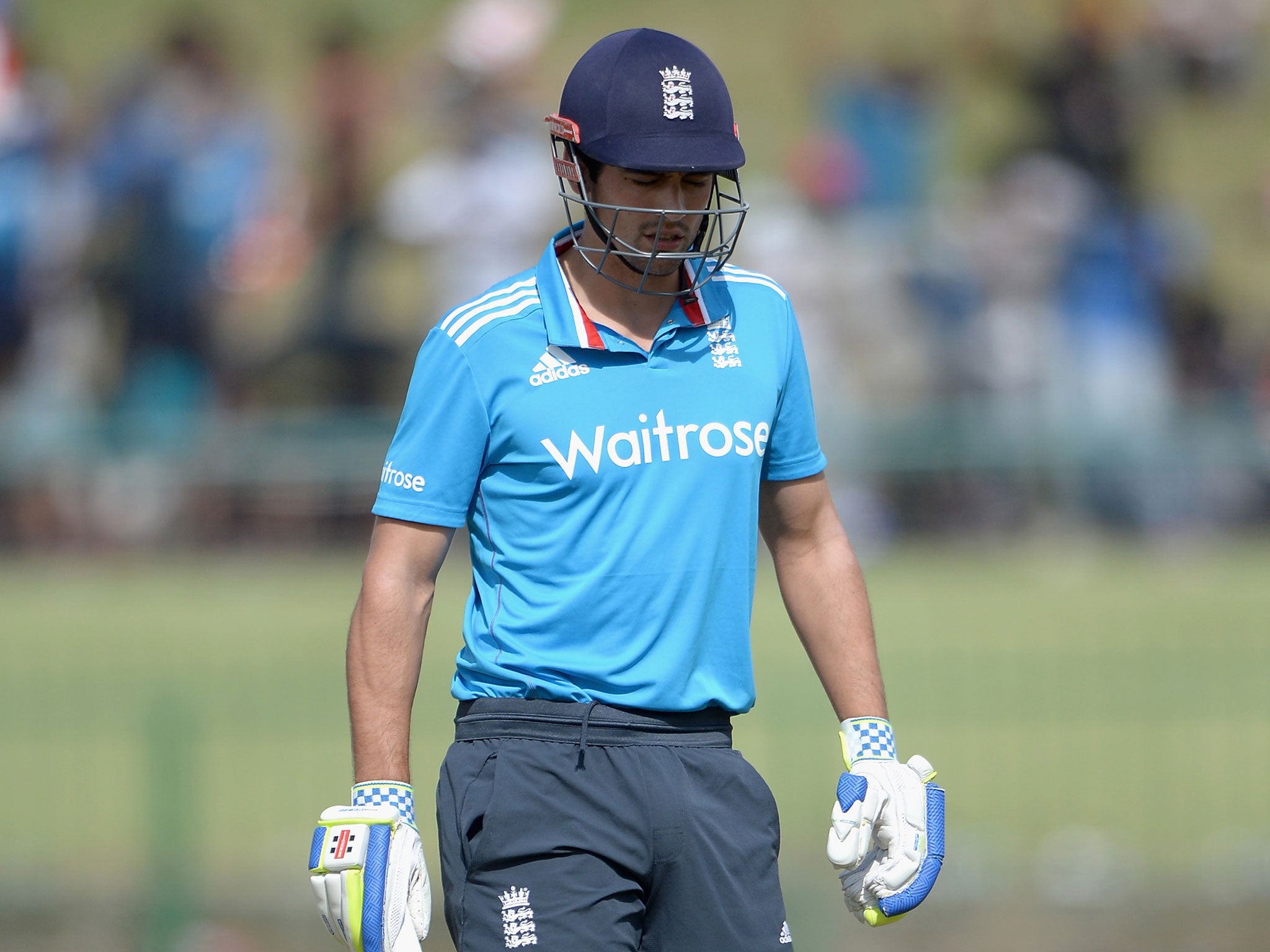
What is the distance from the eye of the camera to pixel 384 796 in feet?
12.2

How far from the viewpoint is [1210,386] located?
12805 millimetres

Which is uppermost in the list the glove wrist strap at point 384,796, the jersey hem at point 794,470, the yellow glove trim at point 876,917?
the jersey hem at point 794,470

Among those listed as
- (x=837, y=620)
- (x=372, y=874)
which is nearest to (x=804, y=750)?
(x=837, y=620)

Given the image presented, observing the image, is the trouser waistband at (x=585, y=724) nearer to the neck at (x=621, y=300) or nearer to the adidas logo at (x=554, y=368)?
the adidas logo at (x=554, y=368)

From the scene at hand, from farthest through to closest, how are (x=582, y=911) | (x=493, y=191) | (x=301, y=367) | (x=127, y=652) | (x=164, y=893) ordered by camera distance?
(x=301, y=367) < (x=493, y=191) < (x=127, y=652) < (x=164, y=893) < (x=582, y=911)

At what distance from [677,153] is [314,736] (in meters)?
5.28

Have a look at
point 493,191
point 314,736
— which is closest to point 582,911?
point 314,736

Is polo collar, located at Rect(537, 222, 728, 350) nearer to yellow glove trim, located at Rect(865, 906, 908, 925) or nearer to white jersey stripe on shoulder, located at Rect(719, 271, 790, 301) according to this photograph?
white jersey stripe on shoulder, located at Rect(719, 271, 790, 301)

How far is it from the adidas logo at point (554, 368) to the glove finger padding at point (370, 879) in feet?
3.05

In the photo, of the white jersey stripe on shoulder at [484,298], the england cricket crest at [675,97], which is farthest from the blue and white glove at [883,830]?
the england cricket crest at [675,97]

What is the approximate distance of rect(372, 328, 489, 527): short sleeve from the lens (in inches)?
150

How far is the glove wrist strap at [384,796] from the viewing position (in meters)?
3.71

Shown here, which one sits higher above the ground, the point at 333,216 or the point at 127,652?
the point at 333,216

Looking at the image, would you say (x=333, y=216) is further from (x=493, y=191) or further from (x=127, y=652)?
(x=127, y=652)
